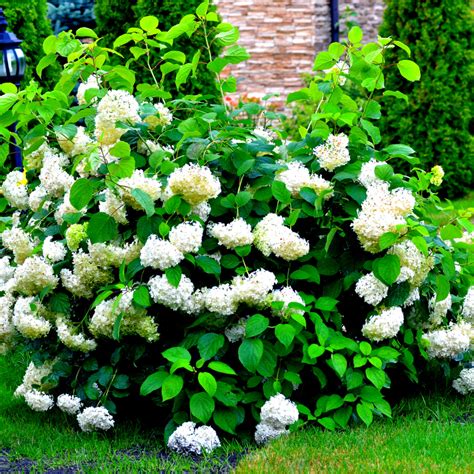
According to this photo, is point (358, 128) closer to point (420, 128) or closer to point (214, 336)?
point (214, 336)

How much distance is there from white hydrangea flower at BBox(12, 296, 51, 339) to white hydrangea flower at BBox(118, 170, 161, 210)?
680 mm

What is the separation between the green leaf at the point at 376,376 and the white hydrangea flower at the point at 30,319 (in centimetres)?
140

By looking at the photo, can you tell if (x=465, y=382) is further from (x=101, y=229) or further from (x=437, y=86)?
(x=437, y=86)

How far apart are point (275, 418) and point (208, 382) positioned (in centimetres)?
32

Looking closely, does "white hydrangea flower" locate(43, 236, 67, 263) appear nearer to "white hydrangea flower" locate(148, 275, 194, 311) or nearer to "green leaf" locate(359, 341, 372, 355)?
"white hydrangea flower" locate(148, 275, 194, 311)

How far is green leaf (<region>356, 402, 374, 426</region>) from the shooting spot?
363cm

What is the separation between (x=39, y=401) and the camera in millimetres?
3938

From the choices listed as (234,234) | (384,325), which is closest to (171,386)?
(234,234)

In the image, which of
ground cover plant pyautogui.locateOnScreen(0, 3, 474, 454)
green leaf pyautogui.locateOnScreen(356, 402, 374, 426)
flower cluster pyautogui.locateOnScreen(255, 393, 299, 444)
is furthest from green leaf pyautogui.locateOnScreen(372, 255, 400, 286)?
flower cluster pyautogui.locateOnScreen(255, 393, 299, 444)

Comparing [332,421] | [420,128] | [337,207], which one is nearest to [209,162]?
[337,207]

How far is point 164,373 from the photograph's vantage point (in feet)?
11.9

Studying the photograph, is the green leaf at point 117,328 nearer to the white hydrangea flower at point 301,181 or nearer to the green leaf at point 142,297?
the green leaf at point 142,297

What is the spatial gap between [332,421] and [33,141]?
183 cm

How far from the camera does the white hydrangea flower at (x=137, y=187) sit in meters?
3.66
